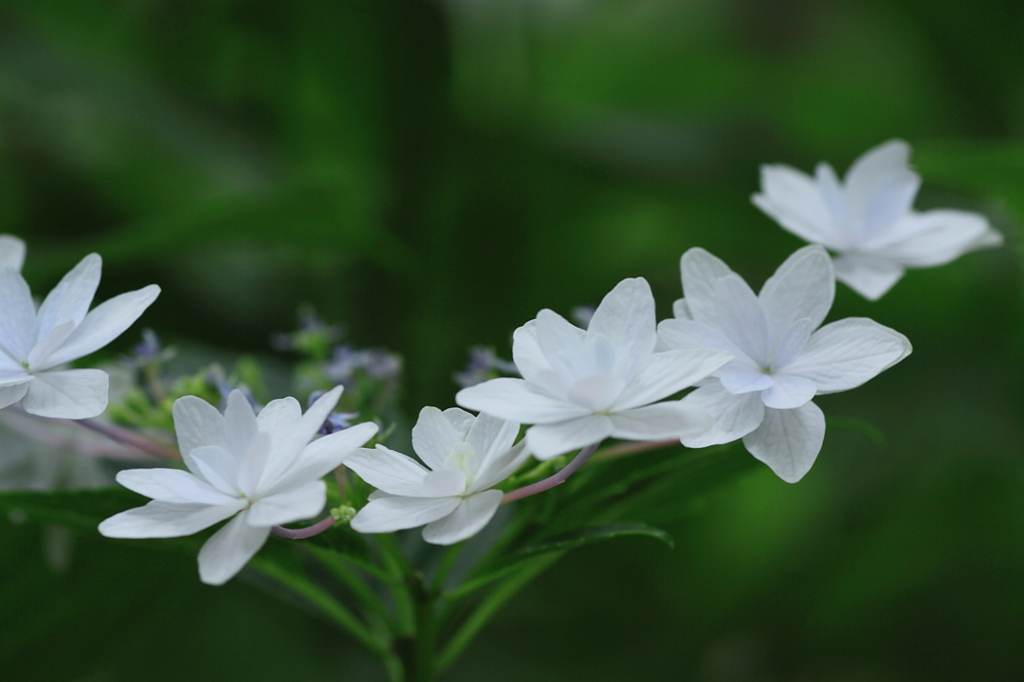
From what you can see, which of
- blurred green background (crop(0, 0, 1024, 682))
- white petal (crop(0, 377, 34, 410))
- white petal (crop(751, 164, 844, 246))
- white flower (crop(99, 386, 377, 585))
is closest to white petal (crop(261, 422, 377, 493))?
white flower (crop(99, 386, 377, 585))

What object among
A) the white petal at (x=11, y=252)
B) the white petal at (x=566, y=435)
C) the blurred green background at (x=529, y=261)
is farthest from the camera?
the blurred green background at (x=529, y=261)

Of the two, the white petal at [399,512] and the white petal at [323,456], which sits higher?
the white petal at [323,456]

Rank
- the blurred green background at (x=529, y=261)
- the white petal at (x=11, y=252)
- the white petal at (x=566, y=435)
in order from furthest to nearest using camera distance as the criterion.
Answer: the blurred green background at (x=529, y=261)
the white petal at (x=11, y=252)
the white petal at (x=566, y=435)

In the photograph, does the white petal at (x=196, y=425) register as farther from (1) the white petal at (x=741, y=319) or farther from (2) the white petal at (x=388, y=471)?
(1) the white petal at (x=741, y=319)

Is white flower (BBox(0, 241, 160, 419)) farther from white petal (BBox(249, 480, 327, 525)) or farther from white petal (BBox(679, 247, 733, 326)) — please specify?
white petal (BBox(679, 247, 733, 326))

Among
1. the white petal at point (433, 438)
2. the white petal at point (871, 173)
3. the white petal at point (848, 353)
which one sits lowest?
the white petal at point (433, 438)

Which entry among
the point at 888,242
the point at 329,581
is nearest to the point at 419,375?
the point at 329,581

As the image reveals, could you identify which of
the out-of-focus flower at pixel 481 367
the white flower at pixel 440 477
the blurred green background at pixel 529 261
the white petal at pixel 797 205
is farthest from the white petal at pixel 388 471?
the blurred green background at pixel 529 261

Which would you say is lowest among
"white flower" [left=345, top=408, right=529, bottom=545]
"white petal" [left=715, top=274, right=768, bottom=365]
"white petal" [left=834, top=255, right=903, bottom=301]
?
"white flower" [left=345, top=408, right=529, bottom=545]
